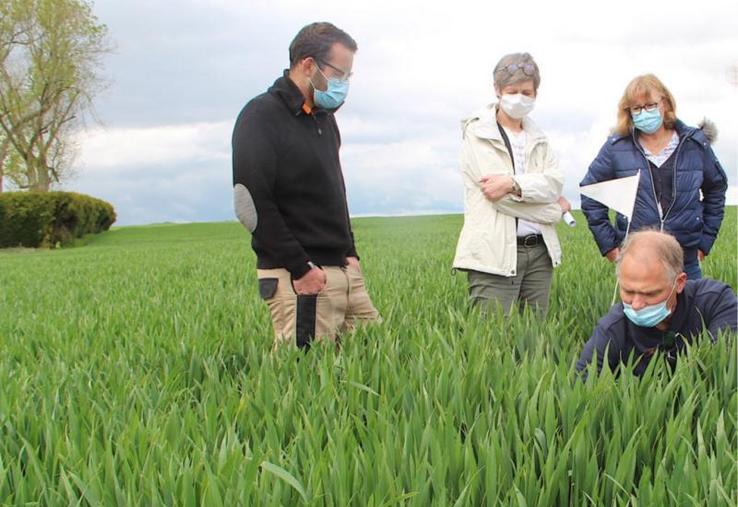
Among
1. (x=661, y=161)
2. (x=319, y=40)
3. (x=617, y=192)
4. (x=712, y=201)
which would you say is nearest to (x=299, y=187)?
(x=319, y=40)

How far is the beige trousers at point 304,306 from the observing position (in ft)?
10.3

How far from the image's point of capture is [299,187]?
3.09m

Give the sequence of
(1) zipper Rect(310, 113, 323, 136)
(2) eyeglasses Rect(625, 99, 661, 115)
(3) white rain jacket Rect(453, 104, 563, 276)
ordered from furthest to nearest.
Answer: (2) eyeglasses Rect(625, 99, 661, 115) → (3) white rain jacket Rect(453, 104, 563, 276) → (1) zipper Rect(310, 113, 323, 136)

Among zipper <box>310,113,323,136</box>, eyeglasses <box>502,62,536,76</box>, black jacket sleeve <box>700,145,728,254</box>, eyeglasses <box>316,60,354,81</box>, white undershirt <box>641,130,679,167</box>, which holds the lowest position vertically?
black jacket sleeve <box>700,145,728,254</box>

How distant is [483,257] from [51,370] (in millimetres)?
2000

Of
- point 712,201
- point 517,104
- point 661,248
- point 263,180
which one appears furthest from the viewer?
point 712,201

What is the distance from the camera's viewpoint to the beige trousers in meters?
3.14

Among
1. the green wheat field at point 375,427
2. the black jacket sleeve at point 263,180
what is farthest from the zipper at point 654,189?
the black jacket sleeve at point 263,180

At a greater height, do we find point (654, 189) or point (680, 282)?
point (654, 189)

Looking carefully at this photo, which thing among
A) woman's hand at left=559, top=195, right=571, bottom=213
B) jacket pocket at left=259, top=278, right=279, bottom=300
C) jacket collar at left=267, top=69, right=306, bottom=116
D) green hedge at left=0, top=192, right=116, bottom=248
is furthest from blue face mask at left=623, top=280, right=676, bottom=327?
green hedge at left=0, top=192, right=116, bottom=248

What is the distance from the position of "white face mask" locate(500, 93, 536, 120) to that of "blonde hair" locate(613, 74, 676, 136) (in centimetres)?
62

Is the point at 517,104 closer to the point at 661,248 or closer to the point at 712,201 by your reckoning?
the point at 661,248

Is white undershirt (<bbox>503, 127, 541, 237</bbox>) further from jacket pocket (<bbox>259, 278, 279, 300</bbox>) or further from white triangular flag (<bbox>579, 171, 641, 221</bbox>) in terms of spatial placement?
jacket pocket (<bbox>259, 278, 279, 300</bbox>)

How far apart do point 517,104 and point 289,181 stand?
120cm
